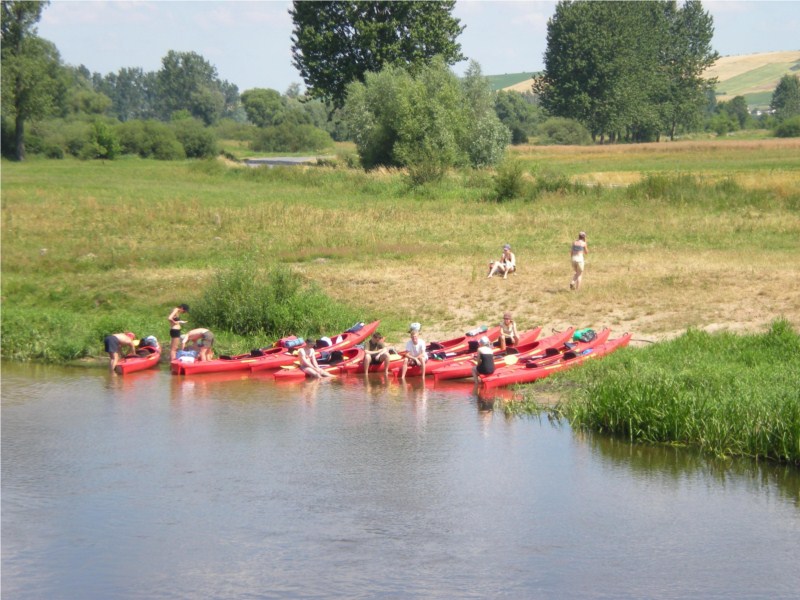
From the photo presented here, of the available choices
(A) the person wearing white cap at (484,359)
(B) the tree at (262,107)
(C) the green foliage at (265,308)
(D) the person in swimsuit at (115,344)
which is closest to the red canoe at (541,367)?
(A) the person wearing white cap at (484,359)

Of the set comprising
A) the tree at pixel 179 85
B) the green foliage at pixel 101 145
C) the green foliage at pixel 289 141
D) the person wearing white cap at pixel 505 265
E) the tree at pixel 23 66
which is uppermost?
the tree at pixel 179 85

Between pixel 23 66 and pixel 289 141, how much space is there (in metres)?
32.6

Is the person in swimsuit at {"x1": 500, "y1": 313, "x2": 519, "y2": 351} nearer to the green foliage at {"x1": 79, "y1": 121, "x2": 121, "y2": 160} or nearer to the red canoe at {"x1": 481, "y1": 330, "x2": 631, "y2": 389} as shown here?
the red canoe at {"x1": 481, "y1": 330, "x2": 631, "y2": 389}

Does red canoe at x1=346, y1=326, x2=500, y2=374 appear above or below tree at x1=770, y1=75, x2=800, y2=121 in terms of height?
below

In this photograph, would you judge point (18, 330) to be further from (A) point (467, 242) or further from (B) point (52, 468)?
(A) point (467, 242)

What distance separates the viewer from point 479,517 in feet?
44.9

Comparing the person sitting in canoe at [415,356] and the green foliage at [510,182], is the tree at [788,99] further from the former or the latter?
the person sitting in canoe at [415,356]

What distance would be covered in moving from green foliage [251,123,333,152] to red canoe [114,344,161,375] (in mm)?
71870

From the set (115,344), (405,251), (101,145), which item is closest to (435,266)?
(405,251)

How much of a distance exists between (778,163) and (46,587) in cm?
5629

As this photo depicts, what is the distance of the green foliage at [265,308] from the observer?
24391 millimetres

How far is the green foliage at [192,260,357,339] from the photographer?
960 inches

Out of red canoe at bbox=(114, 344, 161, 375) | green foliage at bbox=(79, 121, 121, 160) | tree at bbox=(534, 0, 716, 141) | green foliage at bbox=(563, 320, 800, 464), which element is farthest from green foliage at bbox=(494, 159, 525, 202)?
tree at bbox=(534, 0, 716, 141)

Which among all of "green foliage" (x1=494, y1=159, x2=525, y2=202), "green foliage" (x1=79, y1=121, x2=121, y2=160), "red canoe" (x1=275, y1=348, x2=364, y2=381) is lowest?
"red canoe" (x1=275, y1=348, x2=364, y2=381)
